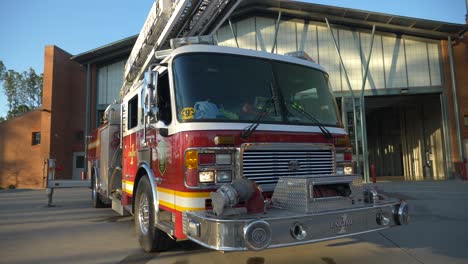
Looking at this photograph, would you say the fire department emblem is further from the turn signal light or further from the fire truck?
the turn signal light

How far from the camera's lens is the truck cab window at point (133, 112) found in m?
5.90

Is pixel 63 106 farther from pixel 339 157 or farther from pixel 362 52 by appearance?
pixel 339 157

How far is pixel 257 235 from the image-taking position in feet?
9.57

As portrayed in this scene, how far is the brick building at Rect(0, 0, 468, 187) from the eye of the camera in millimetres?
20547

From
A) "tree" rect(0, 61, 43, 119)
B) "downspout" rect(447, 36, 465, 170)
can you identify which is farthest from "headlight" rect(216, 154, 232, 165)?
"tree" rect(0, 61, 43, 119)

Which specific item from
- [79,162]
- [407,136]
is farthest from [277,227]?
[407,136]

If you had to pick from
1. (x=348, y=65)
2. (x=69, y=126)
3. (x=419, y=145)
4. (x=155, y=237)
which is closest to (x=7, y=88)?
(x=69, y=126)

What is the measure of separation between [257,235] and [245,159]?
1.04m

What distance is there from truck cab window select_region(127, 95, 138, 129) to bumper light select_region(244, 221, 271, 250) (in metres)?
3.47

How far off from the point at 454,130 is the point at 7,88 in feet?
189

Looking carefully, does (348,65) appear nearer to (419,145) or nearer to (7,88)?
(419,145)

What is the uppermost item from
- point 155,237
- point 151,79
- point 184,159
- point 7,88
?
point 7,88

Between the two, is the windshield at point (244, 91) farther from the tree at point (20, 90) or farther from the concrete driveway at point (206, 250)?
the tree at point (20, 90)

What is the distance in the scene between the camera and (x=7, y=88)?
173 feet
